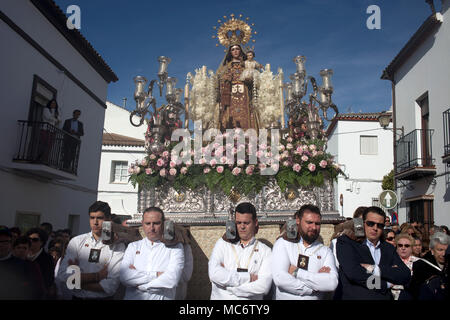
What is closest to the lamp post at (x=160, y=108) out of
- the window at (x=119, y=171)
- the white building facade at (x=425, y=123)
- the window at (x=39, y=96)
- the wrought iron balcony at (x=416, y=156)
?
the window at (x=39, y=96)

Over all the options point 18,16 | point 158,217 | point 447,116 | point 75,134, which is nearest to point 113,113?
point 75,134

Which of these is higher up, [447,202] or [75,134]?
[75,134]

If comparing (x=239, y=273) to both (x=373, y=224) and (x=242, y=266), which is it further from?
(x=373, y=224)

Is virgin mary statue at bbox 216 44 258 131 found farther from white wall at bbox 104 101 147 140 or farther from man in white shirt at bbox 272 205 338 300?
white wall at bbox 104 101 147 140

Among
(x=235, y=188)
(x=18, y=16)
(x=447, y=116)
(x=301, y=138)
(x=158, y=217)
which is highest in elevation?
(x=18, y=16)

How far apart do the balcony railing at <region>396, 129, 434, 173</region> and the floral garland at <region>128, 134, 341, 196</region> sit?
21.9 feet

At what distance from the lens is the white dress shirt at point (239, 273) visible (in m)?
3.26

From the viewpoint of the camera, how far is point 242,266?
3.46 m

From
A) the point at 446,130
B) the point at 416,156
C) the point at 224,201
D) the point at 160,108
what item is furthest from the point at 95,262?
the point at 416,156

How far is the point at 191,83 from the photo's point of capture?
7.50 m

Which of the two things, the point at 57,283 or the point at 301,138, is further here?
the point at 301,138
